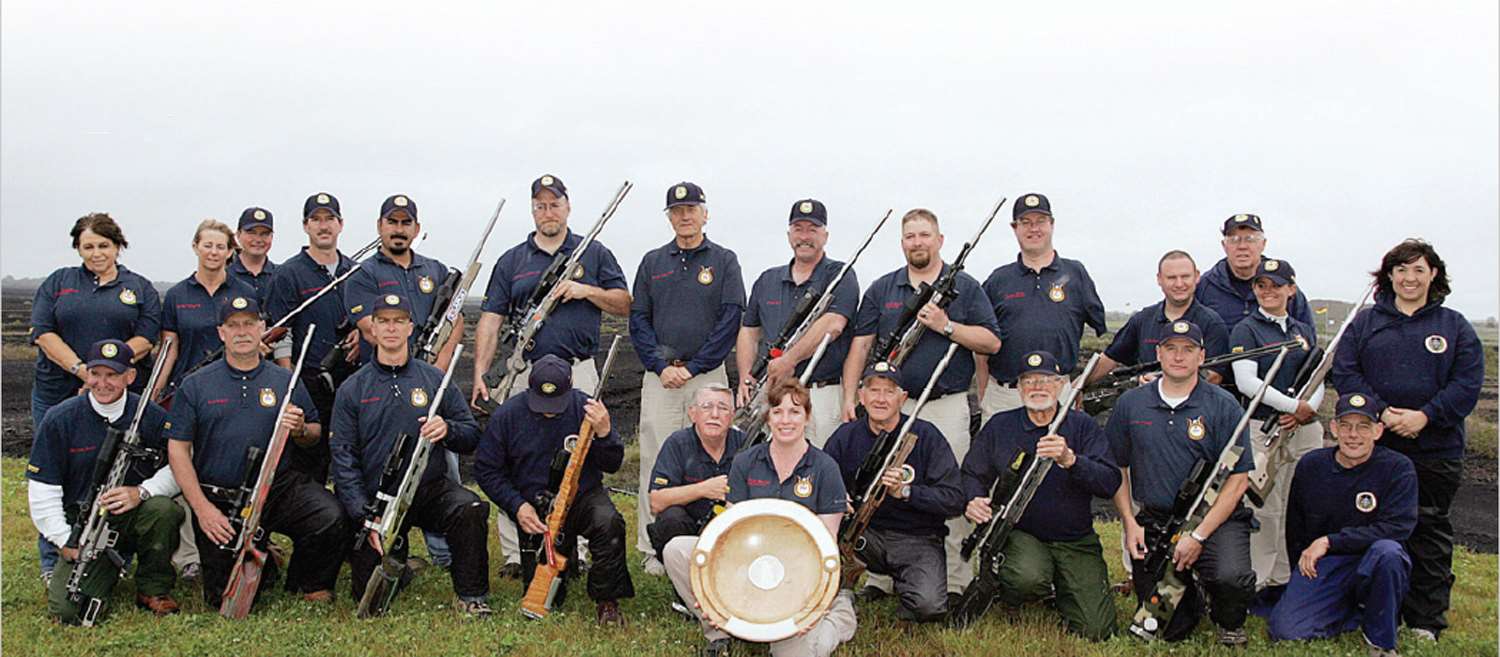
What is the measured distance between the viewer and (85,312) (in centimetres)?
852

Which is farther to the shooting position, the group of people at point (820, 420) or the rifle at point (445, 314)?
the rifle at point (445, 314)

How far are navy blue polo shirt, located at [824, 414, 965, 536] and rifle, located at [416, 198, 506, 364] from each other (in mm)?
3449

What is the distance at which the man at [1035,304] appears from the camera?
8.45 m

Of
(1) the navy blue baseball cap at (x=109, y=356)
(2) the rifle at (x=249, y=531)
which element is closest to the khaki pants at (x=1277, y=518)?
(2) the rifle at (x=249, y=531)

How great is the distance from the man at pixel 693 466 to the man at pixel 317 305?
3208 mm

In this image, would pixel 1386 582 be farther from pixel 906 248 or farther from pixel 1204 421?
pixel 906 248

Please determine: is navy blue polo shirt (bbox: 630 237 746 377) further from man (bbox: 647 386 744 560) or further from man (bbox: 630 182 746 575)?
man (bbox: 647 386 744 560)

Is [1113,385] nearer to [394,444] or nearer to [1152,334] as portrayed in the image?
[1152,334]

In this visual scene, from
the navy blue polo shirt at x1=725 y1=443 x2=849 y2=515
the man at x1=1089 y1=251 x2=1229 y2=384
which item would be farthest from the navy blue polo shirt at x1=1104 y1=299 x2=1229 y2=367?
the navy blue polo shirt at x1=725 y1=443 x2=849 y2=515

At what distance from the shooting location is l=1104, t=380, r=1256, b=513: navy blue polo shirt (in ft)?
24.3

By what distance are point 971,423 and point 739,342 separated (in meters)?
2.05

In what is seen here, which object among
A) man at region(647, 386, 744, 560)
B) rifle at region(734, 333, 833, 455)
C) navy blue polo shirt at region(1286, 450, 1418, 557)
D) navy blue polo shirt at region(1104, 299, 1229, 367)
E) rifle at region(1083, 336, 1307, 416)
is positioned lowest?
man at region(647, 386, 744, 560)

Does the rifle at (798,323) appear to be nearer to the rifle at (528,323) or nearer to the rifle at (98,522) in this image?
the rifle at (528,323)

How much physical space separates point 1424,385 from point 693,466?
528cm
